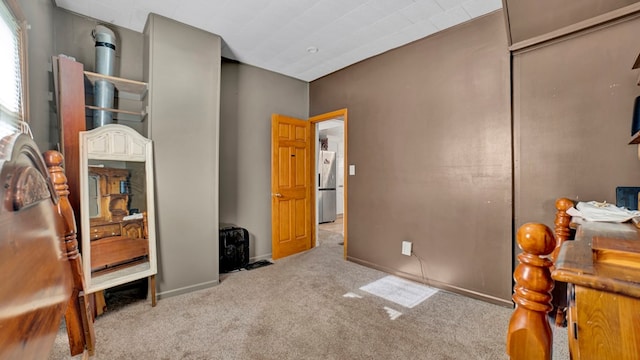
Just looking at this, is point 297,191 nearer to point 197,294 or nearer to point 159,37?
point 197,294

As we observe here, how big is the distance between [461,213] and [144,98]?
133 inches

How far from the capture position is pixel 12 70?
4.92 feet

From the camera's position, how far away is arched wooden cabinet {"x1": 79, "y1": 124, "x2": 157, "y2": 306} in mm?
2137

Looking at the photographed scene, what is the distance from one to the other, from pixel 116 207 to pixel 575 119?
3.86m

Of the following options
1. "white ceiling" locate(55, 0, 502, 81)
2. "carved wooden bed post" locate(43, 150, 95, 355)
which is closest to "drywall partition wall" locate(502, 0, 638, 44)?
"white ceiling" locate(55, 0, 502, 81)

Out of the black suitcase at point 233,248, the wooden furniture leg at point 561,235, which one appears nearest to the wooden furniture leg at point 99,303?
the black suitcase at point 233,248

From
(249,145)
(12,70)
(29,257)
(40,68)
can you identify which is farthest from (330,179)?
(29,257)

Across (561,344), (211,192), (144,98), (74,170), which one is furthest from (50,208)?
(561,344)

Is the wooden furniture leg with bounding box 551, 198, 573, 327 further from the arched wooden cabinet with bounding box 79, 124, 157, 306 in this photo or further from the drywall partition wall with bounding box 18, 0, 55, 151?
the drywall partition wall with bounding box 18, 0, 55, 151

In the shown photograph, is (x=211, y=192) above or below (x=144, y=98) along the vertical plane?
below

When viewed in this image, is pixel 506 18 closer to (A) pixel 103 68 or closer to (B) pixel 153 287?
(A) pixel 103 68

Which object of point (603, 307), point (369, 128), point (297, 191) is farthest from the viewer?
point (297, 191)

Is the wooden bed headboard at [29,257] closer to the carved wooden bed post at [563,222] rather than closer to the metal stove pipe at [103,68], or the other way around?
the metal stove pipe at [103,68]

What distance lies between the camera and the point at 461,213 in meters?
2.61
